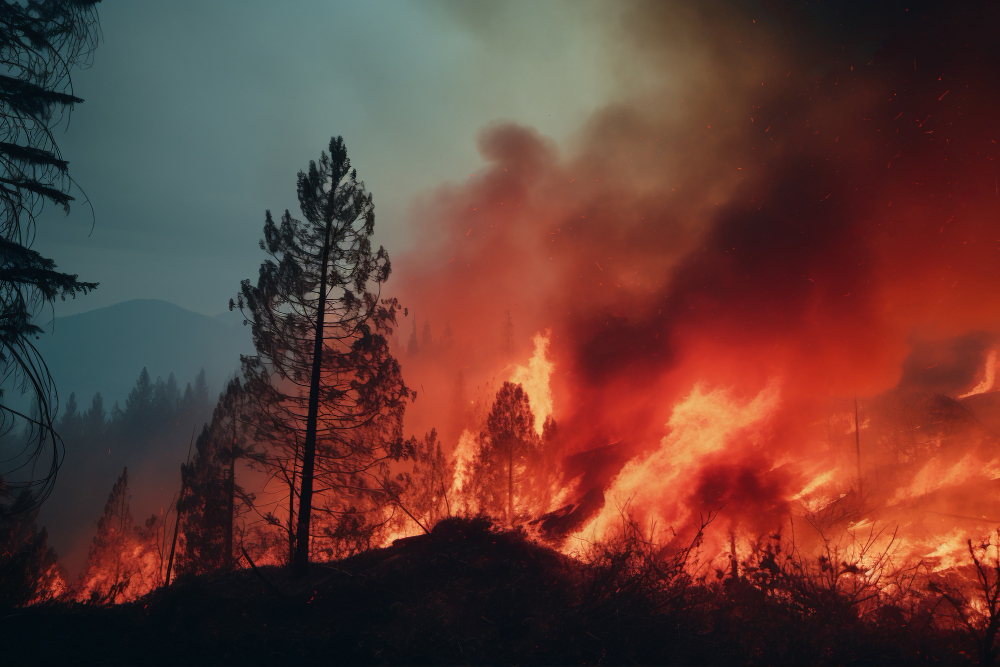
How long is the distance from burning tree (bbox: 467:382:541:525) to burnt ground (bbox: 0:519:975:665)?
1949 cm

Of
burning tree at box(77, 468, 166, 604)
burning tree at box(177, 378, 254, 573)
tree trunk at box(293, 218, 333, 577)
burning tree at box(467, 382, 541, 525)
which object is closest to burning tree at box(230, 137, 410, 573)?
tree trunk at box(293, 218, 333, 577)

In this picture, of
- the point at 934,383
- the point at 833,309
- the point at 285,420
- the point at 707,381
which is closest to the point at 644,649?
the point at 285,420

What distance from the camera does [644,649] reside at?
8.79 m

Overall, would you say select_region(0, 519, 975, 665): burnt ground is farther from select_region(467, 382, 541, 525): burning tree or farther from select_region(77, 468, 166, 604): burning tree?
select_region(77, 468, 166, 604): burning tree

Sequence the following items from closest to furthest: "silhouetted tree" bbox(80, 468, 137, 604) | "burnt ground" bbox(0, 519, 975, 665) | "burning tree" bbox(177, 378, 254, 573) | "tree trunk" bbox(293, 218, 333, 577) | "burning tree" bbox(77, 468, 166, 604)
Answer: "burnt ground" bbox(0, 519, 975, 665), "tree trunk" bbox(293, 218, 333, 577), "burning tree" bbox(177, 378, 254, 573), "burning tree" bbox(77, 468, 166, 604), "silhouetted tree" bbox(80, 468, 137, 604)

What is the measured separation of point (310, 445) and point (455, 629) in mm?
7321

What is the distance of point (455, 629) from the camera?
9.59 metres

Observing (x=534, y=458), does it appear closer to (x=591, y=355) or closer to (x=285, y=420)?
(x=591, y=355)

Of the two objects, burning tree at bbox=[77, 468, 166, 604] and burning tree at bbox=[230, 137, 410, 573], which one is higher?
burning tree at bbox=[230, 137, 410, 573]

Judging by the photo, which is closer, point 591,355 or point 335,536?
point 335,536

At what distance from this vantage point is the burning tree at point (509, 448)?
103 ft

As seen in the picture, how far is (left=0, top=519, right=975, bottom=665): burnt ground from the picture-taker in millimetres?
8500

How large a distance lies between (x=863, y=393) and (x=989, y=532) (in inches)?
1078

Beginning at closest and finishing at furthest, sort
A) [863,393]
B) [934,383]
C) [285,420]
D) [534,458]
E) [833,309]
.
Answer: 1. [285,420]
2. [833,309]
3. [534,458]
4. [863,393]
5. [934,383]
